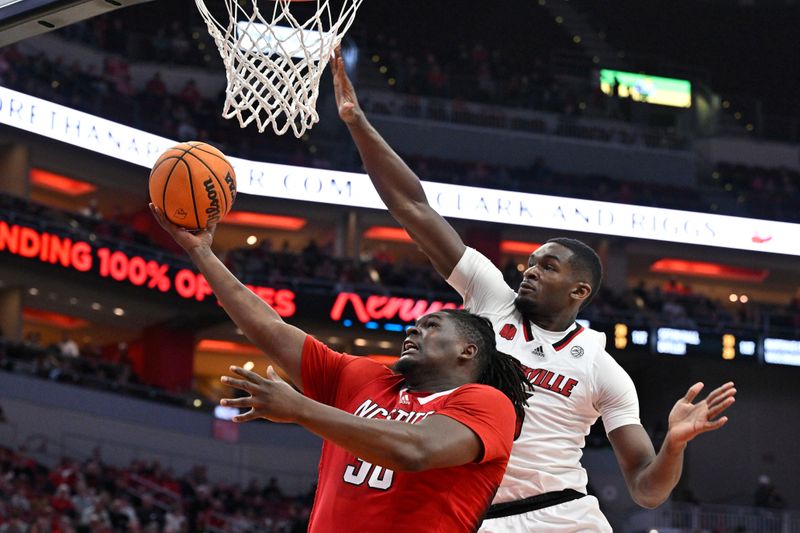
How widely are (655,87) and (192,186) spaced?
28.2m

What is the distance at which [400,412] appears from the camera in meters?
3.62

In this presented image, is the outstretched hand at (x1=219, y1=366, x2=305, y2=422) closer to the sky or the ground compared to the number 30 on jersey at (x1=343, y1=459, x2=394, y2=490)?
closer to the sky

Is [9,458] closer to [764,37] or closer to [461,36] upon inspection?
[461,36]

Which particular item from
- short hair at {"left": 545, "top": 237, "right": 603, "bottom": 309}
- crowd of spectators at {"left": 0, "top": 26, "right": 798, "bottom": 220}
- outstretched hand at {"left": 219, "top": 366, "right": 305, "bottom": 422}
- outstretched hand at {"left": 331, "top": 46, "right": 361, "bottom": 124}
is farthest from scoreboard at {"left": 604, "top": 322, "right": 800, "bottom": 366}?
outstretched hand at {"left": 219, "top": 366, "right": 305, "bottom": 422}

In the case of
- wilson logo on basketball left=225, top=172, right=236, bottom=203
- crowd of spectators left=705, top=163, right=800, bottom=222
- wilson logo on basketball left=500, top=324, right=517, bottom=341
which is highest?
crowd of spectators left=705, top=163, right=800, bottom=222

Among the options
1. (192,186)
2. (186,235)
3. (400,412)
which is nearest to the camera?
(400,412)

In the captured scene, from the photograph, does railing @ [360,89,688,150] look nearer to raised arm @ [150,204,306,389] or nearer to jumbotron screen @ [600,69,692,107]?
jumbotron screen @ [600,69,692,107]

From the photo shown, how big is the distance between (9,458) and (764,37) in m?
22.8

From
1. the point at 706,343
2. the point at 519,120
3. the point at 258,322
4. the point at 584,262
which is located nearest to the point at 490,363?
the point at 258,322

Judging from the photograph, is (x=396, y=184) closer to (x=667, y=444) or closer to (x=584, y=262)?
(x=584, y=262)

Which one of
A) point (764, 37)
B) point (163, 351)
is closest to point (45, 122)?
point (163, 351)

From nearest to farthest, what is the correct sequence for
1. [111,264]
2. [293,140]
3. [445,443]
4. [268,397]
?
[268,397] < [445,443] < [111,264] < [293,140]

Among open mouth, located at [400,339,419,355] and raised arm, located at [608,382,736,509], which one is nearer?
open mouth, located at [400,339,419,355]

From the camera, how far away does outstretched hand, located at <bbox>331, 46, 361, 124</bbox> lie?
183 inches
